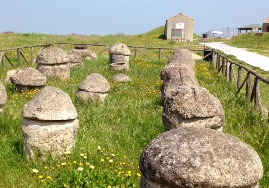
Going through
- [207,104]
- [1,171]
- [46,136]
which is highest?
[207,104]

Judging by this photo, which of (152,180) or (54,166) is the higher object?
(152,180)

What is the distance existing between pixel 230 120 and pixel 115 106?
364cm

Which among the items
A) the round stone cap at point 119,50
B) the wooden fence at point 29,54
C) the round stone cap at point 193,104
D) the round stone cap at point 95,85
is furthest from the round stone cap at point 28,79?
the round stone cap at point 119,50

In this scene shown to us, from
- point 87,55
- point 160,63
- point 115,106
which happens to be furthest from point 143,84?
point 87,55

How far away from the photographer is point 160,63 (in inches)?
953

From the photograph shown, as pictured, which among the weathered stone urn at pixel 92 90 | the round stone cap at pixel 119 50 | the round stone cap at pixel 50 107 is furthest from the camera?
the round stone cap at pixel 119 50

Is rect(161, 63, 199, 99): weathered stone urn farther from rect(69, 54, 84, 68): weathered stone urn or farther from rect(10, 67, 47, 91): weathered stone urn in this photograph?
rect(69, 54, 84, 68): weathered stone urn

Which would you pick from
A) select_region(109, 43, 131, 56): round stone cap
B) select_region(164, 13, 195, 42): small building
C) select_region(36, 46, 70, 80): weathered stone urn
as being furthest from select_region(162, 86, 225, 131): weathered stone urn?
select_region(164, 13, 195, 42): small building

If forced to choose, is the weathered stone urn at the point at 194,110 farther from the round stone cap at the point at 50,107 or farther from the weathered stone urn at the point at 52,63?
the weathered stone urn at the point at 52,63

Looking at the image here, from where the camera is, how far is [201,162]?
313 cm

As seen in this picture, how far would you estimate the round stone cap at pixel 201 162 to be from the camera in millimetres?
3107

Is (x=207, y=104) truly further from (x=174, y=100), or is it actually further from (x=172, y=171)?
(x=172, y=171)

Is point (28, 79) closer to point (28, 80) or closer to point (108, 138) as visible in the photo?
point (28, 80)

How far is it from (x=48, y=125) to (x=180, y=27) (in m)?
47.0
